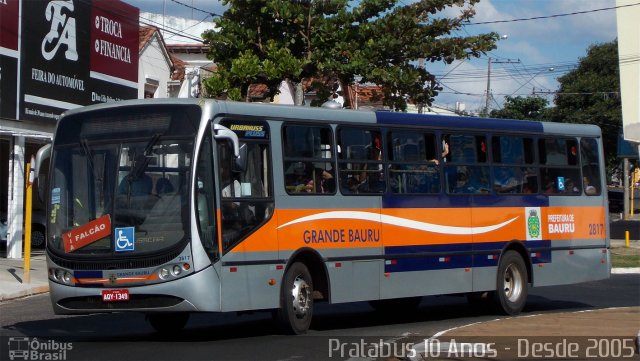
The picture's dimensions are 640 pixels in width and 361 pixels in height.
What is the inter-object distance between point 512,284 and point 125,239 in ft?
25.2

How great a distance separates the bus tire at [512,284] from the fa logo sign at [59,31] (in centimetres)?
1400

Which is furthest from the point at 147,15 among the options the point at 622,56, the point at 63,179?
the point at 622,56

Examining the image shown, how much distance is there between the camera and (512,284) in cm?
1717

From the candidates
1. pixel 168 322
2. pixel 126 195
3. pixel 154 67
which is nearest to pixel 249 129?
pixel 126 195

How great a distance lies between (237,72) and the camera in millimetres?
23984

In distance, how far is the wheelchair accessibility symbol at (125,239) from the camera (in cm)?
1191

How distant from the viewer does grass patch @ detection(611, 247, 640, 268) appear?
31359mm

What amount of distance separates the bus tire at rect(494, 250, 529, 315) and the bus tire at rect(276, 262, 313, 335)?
4506 millimetres

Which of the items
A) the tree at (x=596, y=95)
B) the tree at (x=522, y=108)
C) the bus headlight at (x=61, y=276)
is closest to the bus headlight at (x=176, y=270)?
the bus headlight at (x=61, y=276)

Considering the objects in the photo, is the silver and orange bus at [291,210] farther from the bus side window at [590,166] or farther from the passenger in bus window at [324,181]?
the bus side window at [590,166]

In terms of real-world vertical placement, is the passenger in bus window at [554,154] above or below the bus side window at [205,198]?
above

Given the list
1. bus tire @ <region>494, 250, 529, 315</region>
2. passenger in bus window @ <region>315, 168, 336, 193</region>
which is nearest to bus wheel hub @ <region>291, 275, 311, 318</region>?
passenger in bus window @ <region>315, 168, 336, 193</region>

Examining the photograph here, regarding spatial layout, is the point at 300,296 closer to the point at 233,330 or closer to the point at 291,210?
the point at 291,210

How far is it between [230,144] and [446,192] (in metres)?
4.78
